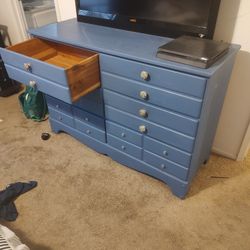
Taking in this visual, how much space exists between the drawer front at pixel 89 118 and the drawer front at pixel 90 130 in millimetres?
30

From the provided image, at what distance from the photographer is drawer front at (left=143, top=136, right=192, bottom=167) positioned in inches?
51.7

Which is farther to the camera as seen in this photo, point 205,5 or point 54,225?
point 54,225

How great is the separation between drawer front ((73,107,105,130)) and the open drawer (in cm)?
29

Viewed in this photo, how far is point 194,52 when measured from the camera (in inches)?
42.1

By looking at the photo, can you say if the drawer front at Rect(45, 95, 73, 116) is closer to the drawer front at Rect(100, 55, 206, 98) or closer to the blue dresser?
the blue dresser

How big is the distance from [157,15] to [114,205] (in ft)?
3.59

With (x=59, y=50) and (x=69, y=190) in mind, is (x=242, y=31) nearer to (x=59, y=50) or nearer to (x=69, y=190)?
(x=59, y=50)

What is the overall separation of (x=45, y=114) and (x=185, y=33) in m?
1.43

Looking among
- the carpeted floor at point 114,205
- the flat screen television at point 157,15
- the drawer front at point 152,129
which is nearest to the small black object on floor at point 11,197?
the carpeted floor at point 114,205

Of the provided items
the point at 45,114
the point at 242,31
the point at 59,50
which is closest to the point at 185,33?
the point at 242,31

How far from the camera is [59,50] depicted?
160 centimetres

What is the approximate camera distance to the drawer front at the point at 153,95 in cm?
112

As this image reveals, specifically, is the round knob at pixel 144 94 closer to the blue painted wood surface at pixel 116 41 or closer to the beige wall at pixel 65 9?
the blue painted wood surface at pixel 116 41

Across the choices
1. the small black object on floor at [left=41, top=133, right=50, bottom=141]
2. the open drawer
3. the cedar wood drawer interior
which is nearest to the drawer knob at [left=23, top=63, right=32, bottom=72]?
the open drawer
